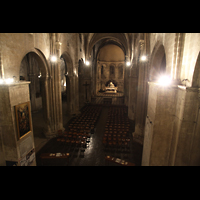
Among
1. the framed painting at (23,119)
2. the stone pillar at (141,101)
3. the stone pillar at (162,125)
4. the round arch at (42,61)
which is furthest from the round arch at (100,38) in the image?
the stone pillar at (162,125)

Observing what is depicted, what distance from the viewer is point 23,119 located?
224 inches

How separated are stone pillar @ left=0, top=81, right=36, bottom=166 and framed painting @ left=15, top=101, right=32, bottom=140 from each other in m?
0.11

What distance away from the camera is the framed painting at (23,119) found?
5416 mm

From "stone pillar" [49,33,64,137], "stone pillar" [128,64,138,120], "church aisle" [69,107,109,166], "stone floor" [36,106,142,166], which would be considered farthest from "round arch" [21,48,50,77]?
"stone pillar" [128,64,138,120]

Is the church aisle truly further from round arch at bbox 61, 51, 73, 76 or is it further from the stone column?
round arch at bbox 61, 51, 73, 76

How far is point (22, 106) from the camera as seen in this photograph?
18.4 feet

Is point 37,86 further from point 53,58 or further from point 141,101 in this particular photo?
point 141,101

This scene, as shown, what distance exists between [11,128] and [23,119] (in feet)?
1.82

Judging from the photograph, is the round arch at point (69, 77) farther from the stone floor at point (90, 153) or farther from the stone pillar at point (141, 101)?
the stone pillar at point (141, 101)

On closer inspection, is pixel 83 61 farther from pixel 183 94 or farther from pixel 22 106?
pixel 183 94

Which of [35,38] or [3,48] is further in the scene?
[35,38]

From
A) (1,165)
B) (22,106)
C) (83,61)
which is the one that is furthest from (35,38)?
(83,61)

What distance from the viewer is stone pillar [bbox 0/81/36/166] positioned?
5.04 m

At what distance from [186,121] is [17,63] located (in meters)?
8.20
